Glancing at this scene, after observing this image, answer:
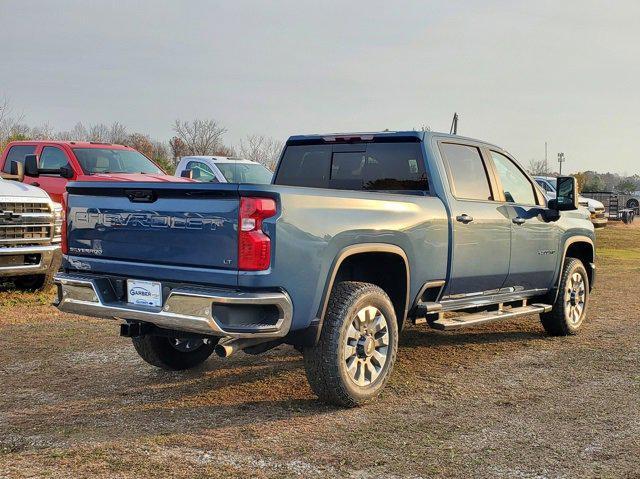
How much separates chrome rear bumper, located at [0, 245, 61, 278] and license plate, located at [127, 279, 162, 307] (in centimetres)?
480

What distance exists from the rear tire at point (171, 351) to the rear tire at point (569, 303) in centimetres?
370

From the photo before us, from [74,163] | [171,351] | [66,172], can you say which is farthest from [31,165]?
[171,351]

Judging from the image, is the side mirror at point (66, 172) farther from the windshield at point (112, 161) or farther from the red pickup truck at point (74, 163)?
the windshield at point (112, 161)

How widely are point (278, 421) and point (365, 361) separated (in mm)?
792

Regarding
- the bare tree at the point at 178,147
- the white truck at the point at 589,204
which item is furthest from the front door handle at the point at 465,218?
the bare tree at the point at 178,147

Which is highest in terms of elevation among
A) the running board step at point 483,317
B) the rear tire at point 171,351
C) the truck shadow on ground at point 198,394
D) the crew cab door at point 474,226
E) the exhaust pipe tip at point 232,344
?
the crew cab door at point 474,226

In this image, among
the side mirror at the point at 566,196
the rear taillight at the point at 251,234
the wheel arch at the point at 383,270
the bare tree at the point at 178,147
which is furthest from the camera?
the bare tree at the point at 178,147

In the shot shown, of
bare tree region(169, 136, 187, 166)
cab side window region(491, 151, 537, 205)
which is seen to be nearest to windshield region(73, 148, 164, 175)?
cab side window region(491, 151, 537, 205)

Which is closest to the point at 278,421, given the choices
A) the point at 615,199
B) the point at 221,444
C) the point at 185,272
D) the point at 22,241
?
the point at 221,444

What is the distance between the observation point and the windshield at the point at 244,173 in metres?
15.2

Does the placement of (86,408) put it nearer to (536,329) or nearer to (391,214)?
(391,214)

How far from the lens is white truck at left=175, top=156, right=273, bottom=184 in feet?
50.2

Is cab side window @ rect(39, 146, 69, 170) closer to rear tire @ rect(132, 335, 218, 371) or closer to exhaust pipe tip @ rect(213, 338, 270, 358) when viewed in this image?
rear tire @ rect(132, 335, 218, 371)

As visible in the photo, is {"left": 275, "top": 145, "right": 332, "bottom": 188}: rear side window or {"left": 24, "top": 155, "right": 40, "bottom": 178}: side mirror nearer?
{"left": 275, "top": 145, "right": 332, "bottom": 188}: rear side window
